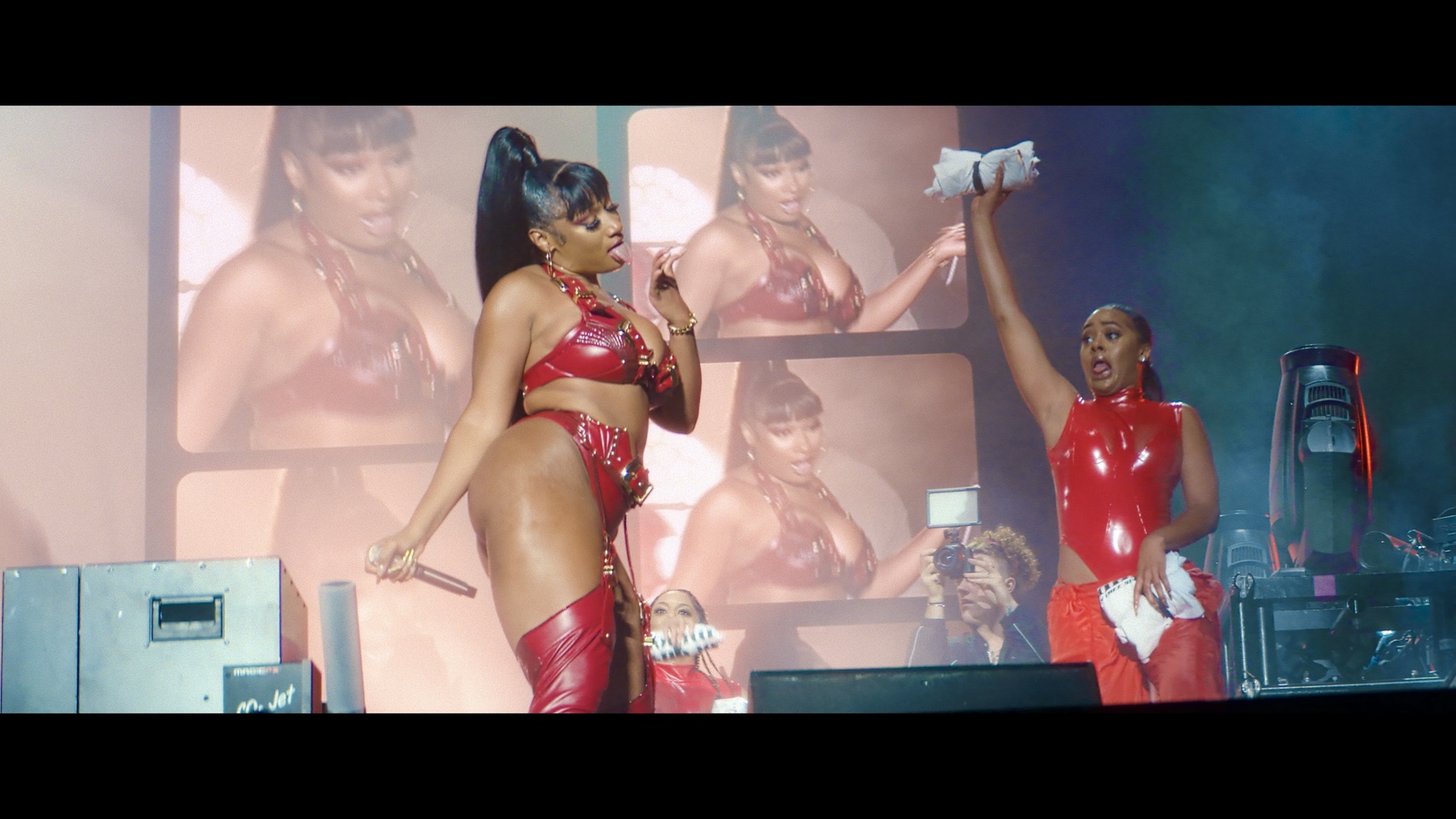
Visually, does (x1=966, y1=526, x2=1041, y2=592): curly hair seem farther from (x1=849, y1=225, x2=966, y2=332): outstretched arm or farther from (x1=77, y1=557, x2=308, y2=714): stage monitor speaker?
(x1=77, y1=557, x2=308, y2=714): stage monitor speaker

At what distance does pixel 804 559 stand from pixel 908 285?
0.98 metres

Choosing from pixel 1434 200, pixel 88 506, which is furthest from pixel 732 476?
pixel 1434 200

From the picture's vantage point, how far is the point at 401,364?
4.84 metres

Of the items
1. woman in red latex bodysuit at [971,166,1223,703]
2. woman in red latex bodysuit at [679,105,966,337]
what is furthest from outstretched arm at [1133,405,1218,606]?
woman in red latex bodysuit at [679,105,966,337]

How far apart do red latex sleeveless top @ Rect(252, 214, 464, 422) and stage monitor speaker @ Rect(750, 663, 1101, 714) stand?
2.49 meters

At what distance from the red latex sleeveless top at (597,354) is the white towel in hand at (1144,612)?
1.88 meters

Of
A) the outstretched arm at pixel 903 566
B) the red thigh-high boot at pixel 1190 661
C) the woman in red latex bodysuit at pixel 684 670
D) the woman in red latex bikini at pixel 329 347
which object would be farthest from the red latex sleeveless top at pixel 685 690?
the red thigh-high boot at pixel 1190 661

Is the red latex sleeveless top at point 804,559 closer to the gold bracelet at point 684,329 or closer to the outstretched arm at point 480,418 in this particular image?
the gold bracelet at point 684,329

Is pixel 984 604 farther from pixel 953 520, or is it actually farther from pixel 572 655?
pixel 572 655

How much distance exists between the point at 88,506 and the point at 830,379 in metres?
2.47

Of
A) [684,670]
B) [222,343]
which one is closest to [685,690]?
[684,670]

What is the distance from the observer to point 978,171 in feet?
16.1
